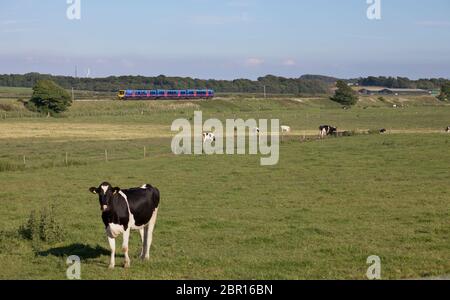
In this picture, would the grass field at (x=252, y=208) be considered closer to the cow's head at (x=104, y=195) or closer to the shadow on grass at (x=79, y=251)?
the shadow on grass at (x=79, y=251)

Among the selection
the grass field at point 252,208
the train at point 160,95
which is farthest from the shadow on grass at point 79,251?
the train at point 160,95

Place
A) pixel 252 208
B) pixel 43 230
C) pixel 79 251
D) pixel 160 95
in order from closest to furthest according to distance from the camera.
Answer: pixel 79 251 < pixel 43 230 < pixel 252 208 < pixel 160 95

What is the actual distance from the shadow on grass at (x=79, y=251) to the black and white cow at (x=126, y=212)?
3.90 feet

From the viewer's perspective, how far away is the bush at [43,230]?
51.3 ft

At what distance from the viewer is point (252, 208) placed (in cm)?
2039

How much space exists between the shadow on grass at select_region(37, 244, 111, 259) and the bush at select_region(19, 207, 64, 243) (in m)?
0.70

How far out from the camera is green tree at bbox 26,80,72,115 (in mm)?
82875

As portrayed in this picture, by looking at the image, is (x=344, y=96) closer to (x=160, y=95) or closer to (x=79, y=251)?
(x=160, y=95)

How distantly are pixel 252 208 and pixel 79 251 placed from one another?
7042 mm

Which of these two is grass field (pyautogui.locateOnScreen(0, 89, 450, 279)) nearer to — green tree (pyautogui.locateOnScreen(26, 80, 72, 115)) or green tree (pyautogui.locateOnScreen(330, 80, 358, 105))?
green tree (pyautogui.locateOnScreen(26, 80, 72, 115))

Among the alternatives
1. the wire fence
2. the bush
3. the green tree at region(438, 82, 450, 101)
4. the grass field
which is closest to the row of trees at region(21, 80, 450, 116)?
the grass field

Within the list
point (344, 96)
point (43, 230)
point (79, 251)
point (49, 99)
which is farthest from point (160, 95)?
point (79, 251)

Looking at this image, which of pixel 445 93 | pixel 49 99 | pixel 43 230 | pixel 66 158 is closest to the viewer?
pixel 43 230
